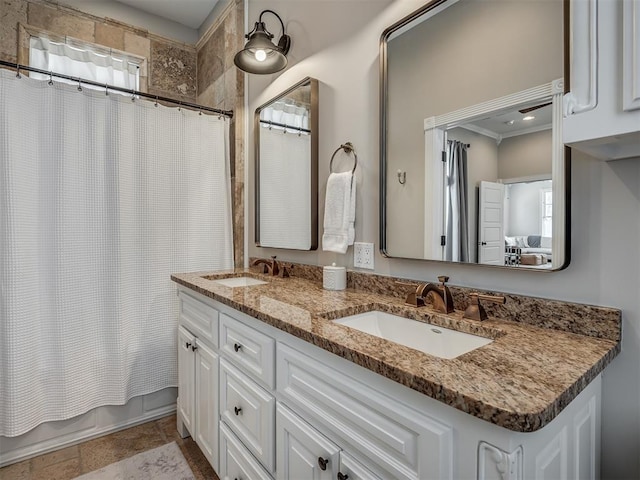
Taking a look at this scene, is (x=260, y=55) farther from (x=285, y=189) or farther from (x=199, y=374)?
(x=199, y=374)

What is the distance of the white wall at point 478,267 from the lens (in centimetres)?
86

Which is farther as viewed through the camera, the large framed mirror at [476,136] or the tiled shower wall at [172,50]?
the tiled shower wall at [172,50]

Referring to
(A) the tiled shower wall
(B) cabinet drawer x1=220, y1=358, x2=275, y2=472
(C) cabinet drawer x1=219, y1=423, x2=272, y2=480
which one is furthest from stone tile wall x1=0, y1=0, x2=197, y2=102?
(C) cabinet drawer x1=219, y1=423, x2=272, y2=480

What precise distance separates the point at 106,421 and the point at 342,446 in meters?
1.86

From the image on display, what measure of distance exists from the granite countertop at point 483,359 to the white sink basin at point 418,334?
21 mm

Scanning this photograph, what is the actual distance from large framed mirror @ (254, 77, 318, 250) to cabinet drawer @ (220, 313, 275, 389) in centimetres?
67

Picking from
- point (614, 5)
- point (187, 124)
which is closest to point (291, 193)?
point (187, 124)

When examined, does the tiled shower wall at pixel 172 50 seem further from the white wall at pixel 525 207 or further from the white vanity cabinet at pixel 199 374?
the white wall at pixel 525 207

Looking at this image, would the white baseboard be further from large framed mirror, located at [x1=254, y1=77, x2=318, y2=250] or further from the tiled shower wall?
large framed mirror, located at [x1=254, y1=77, x2=318, y2=250]

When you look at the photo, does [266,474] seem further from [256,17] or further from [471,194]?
[256,17]

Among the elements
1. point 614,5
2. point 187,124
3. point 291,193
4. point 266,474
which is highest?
point 187,124

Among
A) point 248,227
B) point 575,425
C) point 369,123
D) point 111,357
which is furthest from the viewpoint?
point 248,227

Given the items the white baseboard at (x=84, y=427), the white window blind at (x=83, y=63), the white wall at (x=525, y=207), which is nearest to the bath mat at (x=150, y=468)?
the white baseboard at (x=84, y=427)

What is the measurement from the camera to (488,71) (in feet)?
3.62
